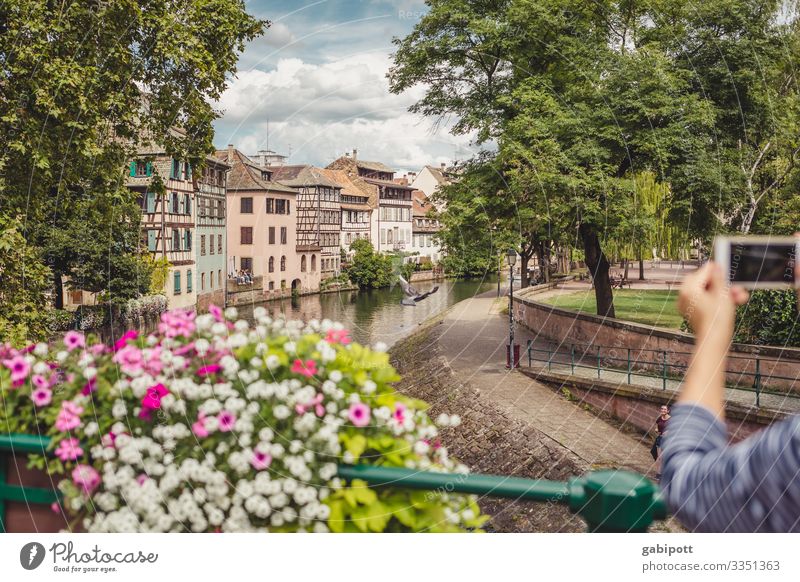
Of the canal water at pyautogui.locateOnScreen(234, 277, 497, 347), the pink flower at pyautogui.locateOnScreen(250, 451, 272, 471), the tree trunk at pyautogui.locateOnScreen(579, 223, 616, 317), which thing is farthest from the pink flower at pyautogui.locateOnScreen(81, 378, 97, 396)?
the tree trunk at pyautogui.locateOnScreen(579, 223, 616, 317)

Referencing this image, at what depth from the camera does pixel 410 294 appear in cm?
195

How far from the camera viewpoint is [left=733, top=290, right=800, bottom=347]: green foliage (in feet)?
17.3

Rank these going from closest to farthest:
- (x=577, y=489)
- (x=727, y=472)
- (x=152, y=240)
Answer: (x=727, y=472)
(x=577, y=489)
(x=152, y=240)

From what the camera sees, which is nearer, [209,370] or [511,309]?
[209,370]

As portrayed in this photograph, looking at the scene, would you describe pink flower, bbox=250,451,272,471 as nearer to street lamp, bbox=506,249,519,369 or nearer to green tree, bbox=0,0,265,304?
green tree, bbox=0,0,265,304

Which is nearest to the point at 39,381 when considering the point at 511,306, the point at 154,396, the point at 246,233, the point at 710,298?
the point at 154,396

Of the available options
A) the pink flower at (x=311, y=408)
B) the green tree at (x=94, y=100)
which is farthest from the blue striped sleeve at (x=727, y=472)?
the green tree at (x=94, y=100)

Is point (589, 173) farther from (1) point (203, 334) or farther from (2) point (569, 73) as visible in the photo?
(1) point (203, 334)

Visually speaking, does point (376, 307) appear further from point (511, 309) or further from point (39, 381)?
point (39, 381)

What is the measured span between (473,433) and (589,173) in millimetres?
1369

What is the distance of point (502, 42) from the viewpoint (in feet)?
8.44

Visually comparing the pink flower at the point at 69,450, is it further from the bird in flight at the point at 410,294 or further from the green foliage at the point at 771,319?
the green foliage at the point at 771,319

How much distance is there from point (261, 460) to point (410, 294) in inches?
34.7

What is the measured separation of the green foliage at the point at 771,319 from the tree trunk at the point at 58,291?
4.60 meters
